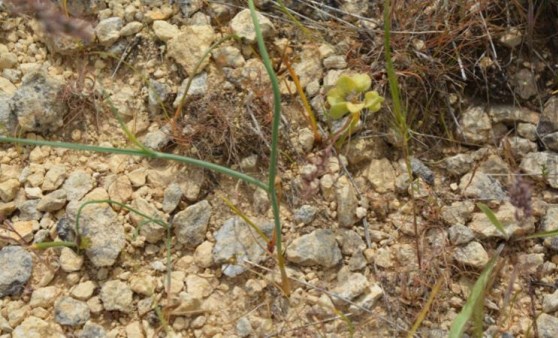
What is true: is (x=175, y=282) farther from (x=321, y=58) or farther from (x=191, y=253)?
(x=321, y=58)

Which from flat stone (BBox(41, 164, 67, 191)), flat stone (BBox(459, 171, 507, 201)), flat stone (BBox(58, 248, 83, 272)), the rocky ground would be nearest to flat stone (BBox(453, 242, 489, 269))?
the rocky ground

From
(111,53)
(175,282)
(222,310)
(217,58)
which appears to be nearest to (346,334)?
(222,310)

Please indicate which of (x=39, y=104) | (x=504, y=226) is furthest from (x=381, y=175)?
(x=39, y=104)

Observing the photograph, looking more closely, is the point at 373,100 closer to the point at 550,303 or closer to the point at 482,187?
the point at 482,187

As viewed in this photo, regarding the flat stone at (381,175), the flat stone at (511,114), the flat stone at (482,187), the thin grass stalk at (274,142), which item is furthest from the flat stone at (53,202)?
the flat stone at (511,114)

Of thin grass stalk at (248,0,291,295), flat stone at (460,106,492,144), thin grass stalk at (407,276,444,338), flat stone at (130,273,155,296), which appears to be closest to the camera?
thin grass stalk at (248,0,291,295)

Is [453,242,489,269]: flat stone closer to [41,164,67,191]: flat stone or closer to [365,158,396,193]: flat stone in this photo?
[365,158,396,193]: flat stone
